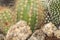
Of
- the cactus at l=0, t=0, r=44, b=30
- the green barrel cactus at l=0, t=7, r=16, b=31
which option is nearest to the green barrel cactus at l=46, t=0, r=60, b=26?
the cactus at l=0, t=0, r=44, b=30

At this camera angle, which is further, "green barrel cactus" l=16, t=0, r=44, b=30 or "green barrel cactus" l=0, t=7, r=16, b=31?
"green barrel cactus" l=0, t=7, r=16, b=31

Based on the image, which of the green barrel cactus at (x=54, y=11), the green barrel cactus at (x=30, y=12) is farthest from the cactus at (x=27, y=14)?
the green barrel cactus at (x=54, y=11)

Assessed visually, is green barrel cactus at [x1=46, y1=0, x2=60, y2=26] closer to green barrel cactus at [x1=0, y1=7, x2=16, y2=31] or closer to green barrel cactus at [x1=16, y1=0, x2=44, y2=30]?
green barrel cactus at [x1=16, y1=0, x2=44, y2=30]

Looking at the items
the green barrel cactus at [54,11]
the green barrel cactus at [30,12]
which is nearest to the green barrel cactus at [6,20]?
the green barrel cactus at [30,12]

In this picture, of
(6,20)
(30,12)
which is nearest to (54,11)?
(30,12)

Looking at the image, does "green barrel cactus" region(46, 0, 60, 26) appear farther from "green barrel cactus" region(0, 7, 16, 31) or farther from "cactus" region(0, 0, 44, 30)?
"green barrel cactus" region(0, 7, 16, 31)

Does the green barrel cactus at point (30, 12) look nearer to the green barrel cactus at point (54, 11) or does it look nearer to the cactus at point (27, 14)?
the cactus at point (27, 14)

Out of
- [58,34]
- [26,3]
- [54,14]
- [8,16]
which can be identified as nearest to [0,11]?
[8,16]

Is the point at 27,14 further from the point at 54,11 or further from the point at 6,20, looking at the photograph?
the point at 54,11

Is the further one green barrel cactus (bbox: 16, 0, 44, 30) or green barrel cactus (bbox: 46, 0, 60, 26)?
green barrel cactus (bbox: 46, 0, 60, 26)

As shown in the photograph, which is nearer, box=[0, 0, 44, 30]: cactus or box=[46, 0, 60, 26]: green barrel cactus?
box=[0, 0, 44, 30]: cactus

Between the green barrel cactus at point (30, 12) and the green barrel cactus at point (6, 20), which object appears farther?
the green barrel cactus at point (6, 20)
